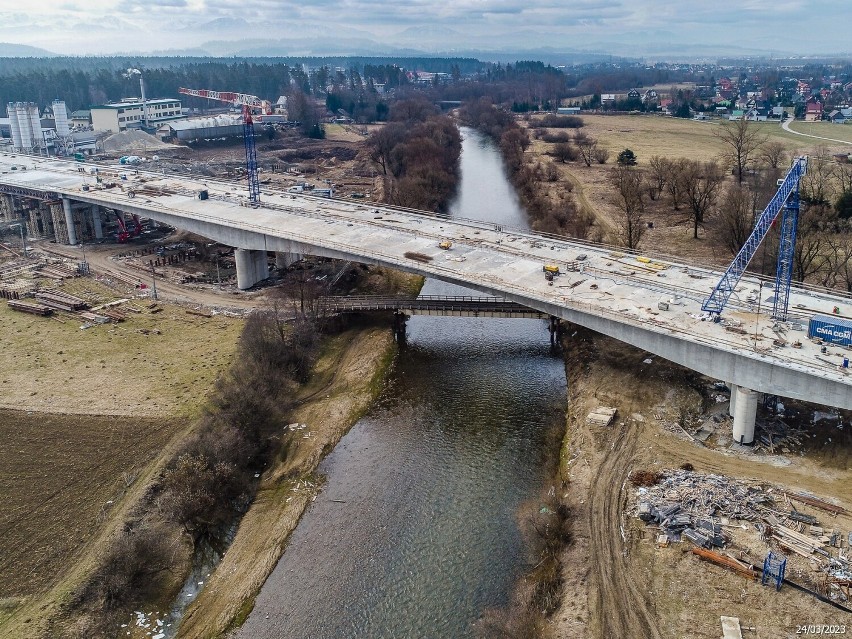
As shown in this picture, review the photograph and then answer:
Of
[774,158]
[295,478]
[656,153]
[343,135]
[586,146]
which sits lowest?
[295,478]

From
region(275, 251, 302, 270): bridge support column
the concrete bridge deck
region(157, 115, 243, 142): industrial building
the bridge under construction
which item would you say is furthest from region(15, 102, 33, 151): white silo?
region(275, 251, 302, 270): bridge support column

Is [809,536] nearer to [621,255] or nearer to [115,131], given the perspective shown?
[621,255]

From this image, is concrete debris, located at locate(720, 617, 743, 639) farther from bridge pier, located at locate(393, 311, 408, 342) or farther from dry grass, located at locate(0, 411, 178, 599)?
bridge pier, located at locate(393, 311, 408, 342)

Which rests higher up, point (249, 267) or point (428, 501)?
point (249, 267)

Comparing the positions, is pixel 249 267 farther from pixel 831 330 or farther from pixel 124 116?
pixel 124 116

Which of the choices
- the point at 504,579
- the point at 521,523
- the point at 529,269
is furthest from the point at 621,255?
the point at 504,579

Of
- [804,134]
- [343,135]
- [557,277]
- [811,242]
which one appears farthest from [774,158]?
[343,135]
